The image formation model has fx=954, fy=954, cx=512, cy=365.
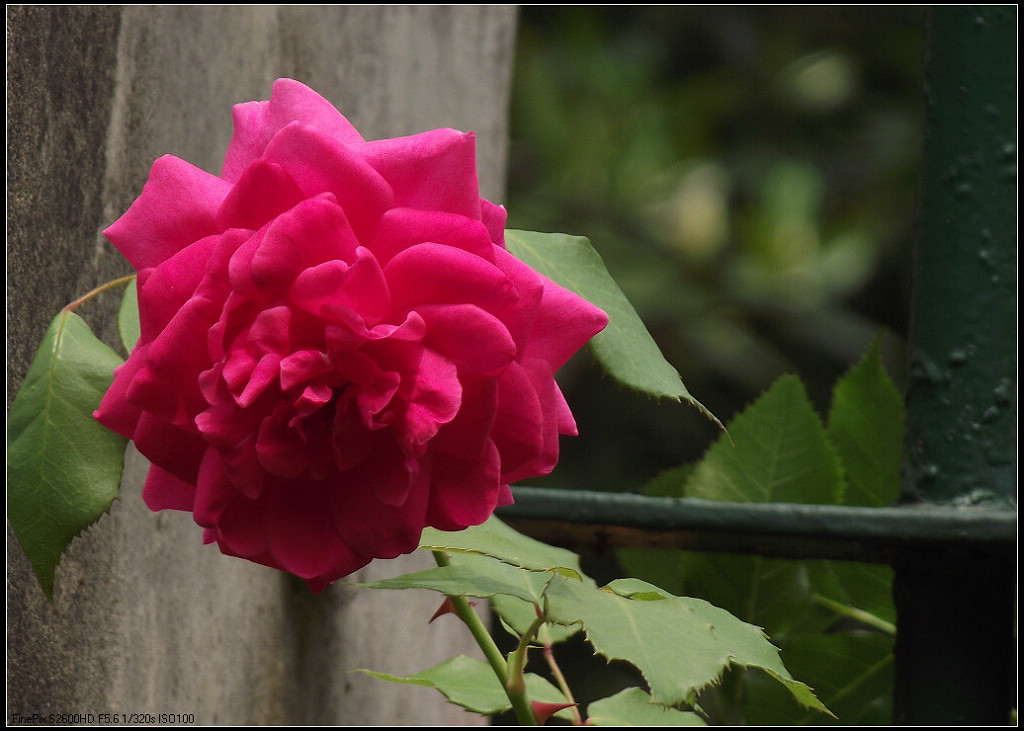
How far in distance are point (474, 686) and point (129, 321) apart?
170 mm

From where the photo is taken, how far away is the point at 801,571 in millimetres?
369

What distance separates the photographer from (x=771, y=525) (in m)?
0.31

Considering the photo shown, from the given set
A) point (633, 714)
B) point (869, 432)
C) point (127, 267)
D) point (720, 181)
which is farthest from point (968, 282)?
point (720, 181)

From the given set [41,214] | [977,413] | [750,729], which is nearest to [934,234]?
[977,413]

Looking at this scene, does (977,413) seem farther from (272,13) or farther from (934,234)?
(272,13)

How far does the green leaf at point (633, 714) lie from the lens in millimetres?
302

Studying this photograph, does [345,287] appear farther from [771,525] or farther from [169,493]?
[771,525]

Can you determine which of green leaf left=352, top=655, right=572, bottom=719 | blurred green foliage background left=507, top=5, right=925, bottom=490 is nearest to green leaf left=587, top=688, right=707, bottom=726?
green leaf left=352, top=655, right=572, bottom=719

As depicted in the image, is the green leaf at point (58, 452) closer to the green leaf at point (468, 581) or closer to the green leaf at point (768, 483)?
the green leaf at point (468, 581)

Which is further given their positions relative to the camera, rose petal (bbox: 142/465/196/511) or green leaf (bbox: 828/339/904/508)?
green leaf (bbox: 828/339/904/508)

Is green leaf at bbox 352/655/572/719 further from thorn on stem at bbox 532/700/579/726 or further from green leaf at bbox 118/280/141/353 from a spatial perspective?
green leaf at bbox 118/280/141/353

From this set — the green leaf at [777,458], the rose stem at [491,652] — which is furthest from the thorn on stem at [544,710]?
the green leaf at [777,458]

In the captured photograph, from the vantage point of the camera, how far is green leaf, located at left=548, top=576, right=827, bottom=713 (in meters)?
0.22

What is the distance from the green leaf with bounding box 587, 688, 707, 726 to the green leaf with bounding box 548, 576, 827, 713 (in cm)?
6
